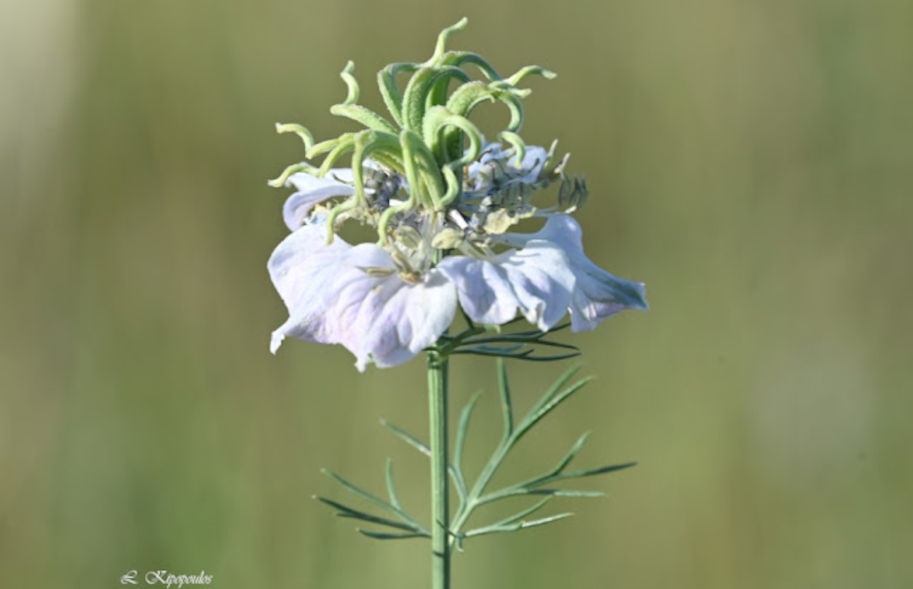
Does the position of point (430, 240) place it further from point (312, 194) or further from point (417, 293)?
point (312, 194)

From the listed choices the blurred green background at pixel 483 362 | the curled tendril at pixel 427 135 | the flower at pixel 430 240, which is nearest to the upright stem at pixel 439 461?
the flower at pixel 430 240

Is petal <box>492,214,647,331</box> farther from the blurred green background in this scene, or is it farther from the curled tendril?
the blurred green background

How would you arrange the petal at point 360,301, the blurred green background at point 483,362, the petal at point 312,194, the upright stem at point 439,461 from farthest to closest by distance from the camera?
1. the blurred green background at point 483,362
2. the petal at point 312,194
3. the upright stem at point 439,461
4. the petal at point 360,301

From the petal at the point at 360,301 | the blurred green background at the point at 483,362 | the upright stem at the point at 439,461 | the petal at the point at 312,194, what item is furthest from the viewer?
the blurred green background at the point at 483,362

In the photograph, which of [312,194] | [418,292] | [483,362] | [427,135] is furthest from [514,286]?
[483,362]

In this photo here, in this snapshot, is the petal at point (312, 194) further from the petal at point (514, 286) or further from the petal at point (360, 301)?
the petal at point (514, 286)

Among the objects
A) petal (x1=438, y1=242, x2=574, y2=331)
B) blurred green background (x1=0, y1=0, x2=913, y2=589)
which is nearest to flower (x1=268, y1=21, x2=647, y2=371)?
petal (x1=438, y1=242, x2=574, y2=331)
